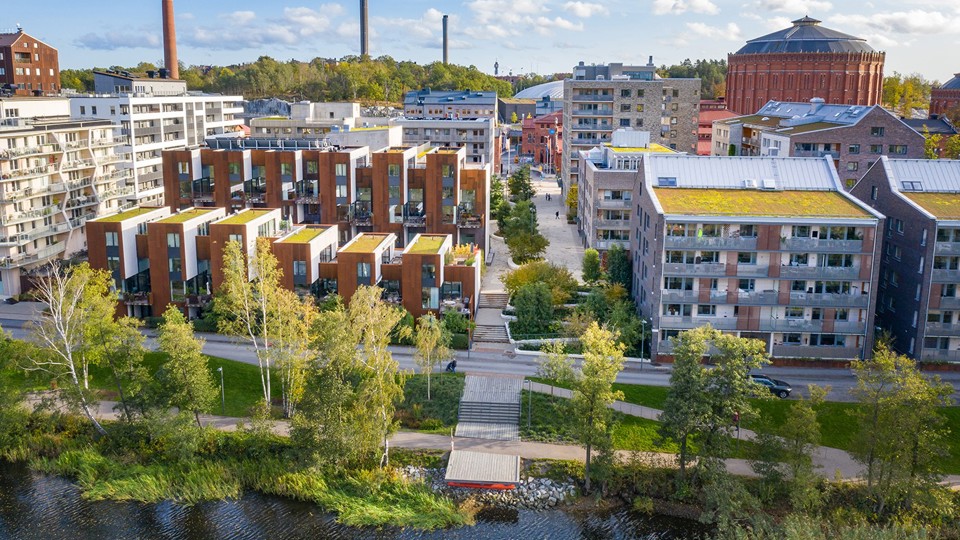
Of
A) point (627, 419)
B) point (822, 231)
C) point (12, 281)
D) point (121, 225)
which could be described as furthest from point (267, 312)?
point (822, 231)

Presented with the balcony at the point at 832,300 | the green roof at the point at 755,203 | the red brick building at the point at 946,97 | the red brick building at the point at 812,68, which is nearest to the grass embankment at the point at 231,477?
the green roof at the point at 755,203

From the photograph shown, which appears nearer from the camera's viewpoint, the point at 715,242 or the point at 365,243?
the point at 715,242

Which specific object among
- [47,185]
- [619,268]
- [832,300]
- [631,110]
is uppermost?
[631,110]

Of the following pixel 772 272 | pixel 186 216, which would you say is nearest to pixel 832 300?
pixel 772 272

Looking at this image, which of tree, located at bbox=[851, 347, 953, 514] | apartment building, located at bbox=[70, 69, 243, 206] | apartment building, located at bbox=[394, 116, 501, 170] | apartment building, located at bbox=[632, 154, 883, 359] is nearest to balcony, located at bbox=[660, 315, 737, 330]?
apartment building, located at bbox=[632, 154, 883, 359]

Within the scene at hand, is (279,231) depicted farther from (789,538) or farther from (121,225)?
(789,538)

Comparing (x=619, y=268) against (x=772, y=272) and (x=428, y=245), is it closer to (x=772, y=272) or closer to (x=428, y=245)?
(x=772, y=272)
